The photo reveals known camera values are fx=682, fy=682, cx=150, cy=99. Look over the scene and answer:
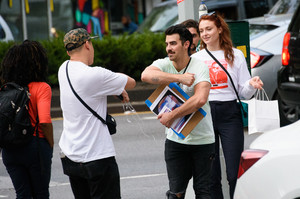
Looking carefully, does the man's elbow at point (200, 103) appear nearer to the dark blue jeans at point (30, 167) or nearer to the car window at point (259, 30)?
the dark blue jeans at point (30, 167)

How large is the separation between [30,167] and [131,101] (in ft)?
27.6

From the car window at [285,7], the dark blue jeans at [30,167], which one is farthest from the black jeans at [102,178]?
the car window at [285,7]

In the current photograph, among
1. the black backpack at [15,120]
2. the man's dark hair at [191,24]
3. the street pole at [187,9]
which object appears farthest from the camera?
the street pole at [187,9]

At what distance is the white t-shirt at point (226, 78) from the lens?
6031 mm

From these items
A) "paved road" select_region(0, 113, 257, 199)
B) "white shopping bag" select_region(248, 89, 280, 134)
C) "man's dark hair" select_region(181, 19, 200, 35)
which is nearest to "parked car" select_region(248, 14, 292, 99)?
"paved road" select_region(0, 113, 257, 199)

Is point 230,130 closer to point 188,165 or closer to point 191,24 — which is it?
point 188,165

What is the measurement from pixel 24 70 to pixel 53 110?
7.87 metres

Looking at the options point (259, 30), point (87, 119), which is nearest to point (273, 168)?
point (87, 119)

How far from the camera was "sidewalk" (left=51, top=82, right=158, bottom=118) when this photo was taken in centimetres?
1333

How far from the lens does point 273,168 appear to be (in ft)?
14.3

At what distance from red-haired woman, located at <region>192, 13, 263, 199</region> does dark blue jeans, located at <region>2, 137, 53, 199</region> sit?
1.59 m

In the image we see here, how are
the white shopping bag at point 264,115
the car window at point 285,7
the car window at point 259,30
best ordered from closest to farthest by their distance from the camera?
the white shopping bag at point 264,115, the car window at point 259,30, the car window at point 285,7

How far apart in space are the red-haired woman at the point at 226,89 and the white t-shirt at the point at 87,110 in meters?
1.43

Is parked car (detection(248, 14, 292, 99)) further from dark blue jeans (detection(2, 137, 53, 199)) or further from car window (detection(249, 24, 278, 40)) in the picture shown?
dark blue jeans (detection(2, 137, 53, 199))
